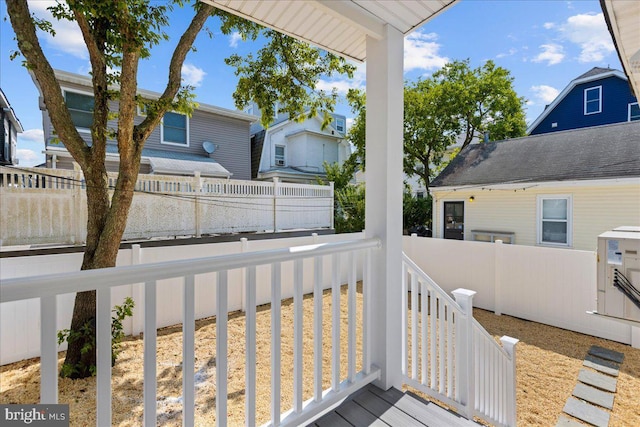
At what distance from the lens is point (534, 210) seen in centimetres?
712

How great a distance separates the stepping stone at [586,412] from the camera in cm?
267

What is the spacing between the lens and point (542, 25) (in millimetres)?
8500

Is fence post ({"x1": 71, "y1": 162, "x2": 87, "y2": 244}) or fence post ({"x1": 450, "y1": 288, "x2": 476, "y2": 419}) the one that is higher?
fence post ({"x1": 71, "y1": 162, "x2": 87, "y2": 244})

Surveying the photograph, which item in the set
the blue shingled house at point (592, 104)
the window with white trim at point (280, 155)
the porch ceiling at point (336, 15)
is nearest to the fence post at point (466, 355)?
the porch ceiling at point (336, 15)

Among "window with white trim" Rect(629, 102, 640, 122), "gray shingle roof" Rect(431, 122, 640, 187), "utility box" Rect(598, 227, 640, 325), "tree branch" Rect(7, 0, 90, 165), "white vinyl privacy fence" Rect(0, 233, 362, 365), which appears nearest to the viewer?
"utility box" Rect(598, 227, 640, 325)

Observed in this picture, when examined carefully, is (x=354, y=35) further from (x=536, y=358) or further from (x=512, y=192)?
(x=512, y=192)

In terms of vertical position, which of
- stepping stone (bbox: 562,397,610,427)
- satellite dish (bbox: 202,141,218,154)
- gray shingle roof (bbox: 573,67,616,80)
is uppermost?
gray shingle roof (bbox: 573,67,616,80)

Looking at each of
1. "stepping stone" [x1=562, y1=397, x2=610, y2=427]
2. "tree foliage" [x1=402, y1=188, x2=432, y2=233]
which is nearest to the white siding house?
"tree foliage" [x1=402, y1=188, x2=432, y2=233]

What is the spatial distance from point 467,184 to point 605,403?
5878mm

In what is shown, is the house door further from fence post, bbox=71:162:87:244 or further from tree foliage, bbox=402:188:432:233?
fence post, bbox=71:162:87:244

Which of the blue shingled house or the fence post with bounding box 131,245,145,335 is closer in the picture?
the fence post with bounding box 131,245,145,335

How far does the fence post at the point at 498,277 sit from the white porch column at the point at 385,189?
4123mm

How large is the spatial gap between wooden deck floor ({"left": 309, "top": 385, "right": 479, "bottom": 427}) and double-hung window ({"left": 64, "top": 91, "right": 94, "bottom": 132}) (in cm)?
929

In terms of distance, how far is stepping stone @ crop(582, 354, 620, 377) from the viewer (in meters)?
3.45
